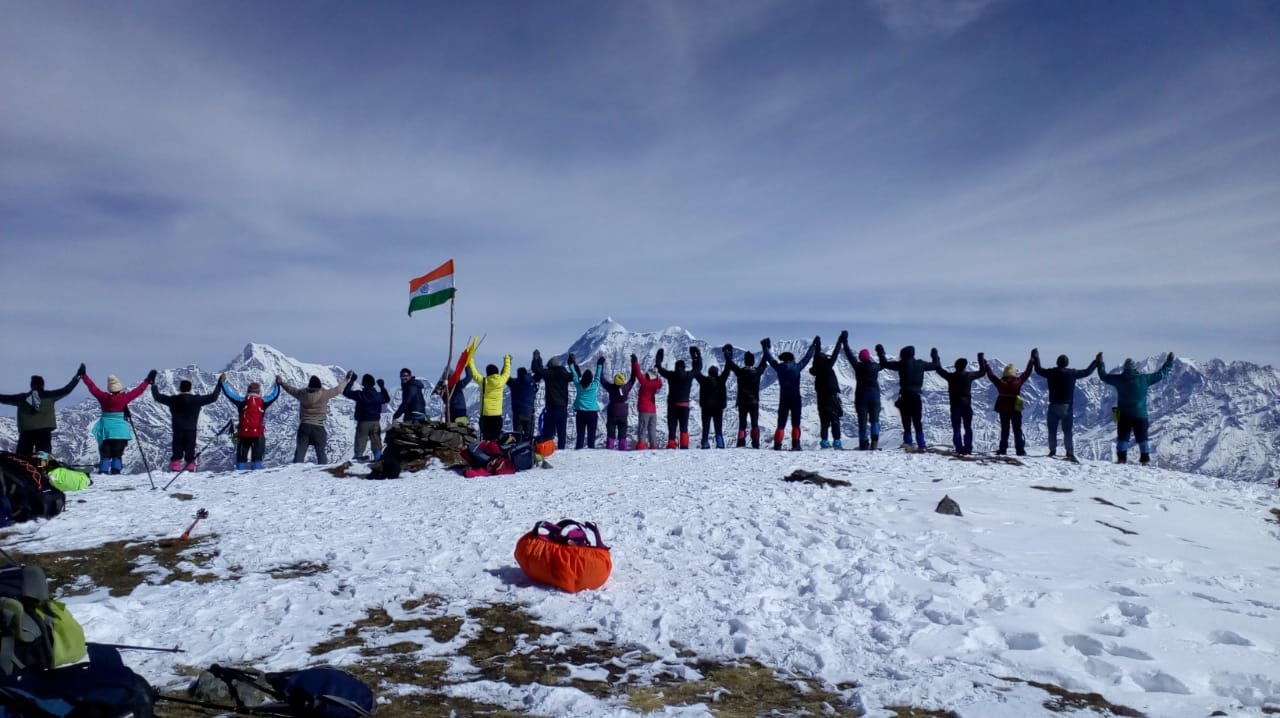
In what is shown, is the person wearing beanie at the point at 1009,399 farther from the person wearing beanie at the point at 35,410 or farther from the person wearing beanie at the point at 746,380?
the person wearing beanie at the point at 35,410

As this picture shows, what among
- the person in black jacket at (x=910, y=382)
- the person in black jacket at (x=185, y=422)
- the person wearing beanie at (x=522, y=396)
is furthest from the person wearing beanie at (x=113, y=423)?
the person in black jacket at (x=910, y=382)

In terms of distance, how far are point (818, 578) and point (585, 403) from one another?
15336 mm

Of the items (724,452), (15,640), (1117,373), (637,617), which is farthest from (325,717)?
(1117,373)

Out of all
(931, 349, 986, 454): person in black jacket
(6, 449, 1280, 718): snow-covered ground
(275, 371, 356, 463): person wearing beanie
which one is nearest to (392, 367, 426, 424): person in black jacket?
(275, 371, 356, 463): person wearing beanie

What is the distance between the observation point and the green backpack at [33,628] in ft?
16.3

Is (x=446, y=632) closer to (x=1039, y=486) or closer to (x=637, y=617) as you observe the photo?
(x=637, y=617)

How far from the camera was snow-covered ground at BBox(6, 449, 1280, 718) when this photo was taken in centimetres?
644

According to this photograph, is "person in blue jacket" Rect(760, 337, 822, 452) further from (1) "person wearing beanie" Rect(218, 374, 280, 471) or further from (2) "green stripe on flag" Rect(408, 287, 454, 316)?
(1) "person wearing beanie" Rect(218, 374, 280, 471)

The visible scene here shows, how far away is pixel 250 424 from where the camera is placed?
63.4 ft

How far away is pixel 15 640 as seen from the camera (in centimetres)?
502

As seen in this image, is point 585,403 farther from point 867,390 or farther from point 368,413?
point 867,390

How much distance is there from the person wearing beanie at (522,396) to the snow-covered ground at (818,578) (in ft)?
21.5

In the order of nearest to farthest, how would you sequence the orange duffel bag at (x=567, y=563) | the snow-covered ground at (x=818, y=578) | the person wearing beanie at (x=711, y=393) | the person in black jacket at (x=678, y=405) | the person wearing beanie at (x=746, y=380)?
the snow-covered ground at (x=818, y=578)
the orange duffel bag at (x=567, y=563)
the person wearing beanie at (x=746, y=380)
the person wearing beanie at (x=711, y=393)
the person in black jacket at (x=678, y=405)

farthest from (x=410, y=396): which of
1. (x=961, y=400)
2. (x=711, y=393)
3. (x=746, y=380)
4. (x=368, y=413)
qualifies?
(x=961, y=400)
